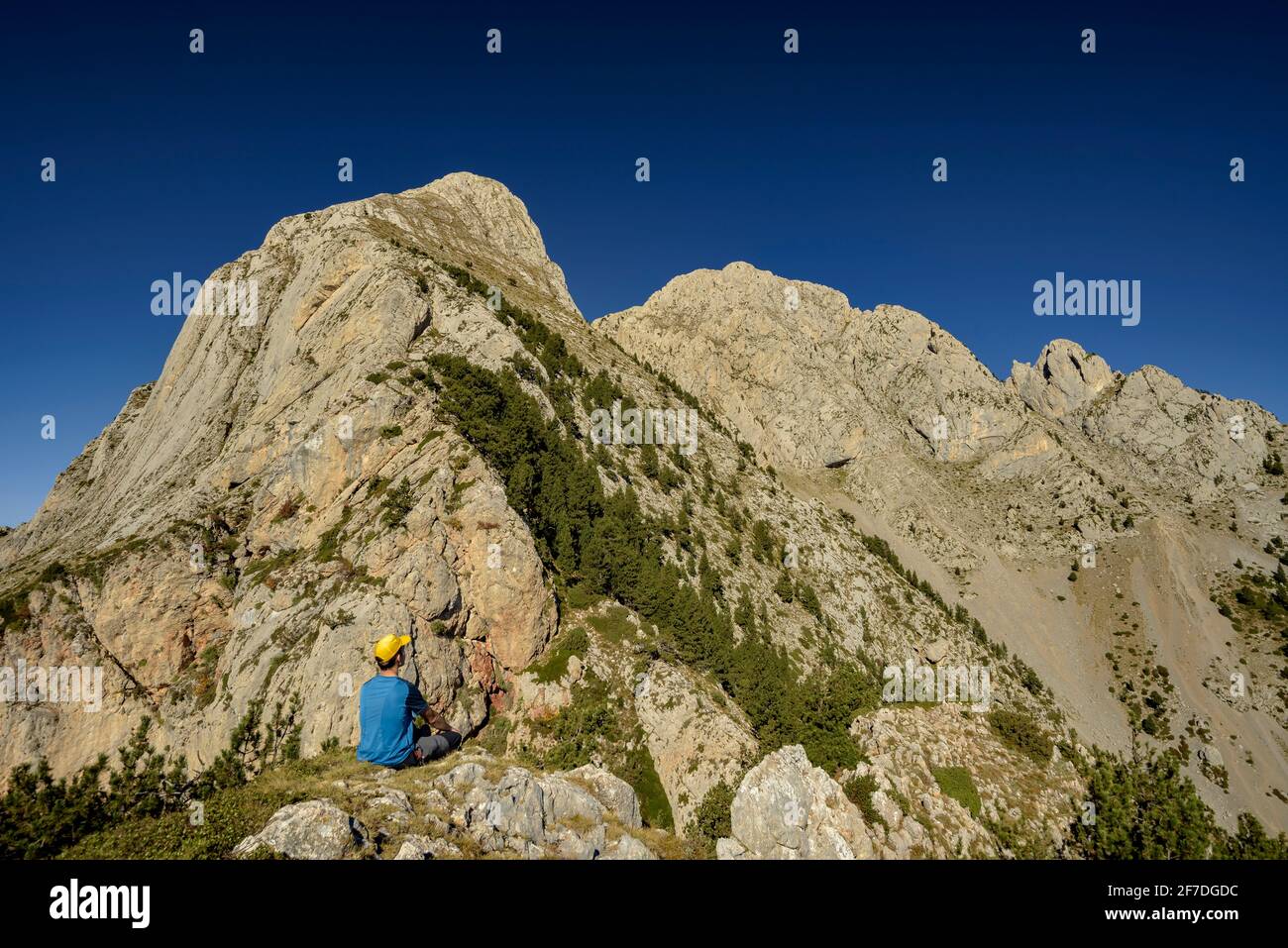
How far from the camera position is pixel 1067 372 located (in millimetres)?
193625

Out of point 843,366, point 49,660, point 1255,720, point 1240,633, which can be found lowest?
point 1255,720

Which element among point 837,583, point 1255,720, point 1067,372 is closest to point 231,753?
point 837,583

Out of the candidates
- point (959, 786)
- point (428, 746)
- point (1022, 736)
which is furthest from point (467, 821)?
point (1022, 736)

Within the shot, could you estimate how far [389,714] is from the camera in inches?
439

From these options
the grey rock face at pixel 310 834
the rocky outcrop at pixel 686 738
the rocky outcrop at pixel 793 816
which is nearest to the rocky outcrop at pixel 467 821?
the grey rock face at pixel 310 834

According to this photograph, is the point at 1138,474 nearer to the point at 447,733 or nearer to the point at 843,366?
the point at 843,366

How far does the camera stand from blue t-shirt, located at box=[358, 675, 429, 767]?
11031 mm

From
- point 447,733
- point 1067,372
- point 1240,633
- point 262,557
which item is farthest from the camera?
point 1067,372

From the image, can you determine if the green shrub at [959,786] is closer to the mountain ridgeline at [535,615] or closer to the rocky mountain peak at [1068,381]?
the mountain ridgeline at [535,615]

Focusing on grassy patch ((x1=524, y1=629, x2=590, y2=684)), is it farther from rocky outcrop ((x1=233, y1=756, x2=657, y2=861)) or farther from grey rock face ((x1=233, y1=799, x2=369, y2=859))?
grey rock face ((x1=233, y1=799, x2=369, y2=859))

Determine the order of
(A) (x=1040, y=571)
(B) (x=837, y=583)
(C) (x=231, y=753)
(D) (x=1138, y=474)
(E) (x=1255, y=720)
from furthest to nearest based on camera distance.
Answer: (D) (x=1138, y=474) → (A) (x=1040, y=571) → (E) (x=1255, y=720) → (B) (x=837, y=583) → (C) (x=231, y=753)

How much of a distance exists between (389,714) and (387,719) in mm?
134

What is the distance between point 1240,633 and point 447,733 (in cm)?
15149

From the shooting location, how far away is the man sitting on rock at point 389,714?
35.4ft
